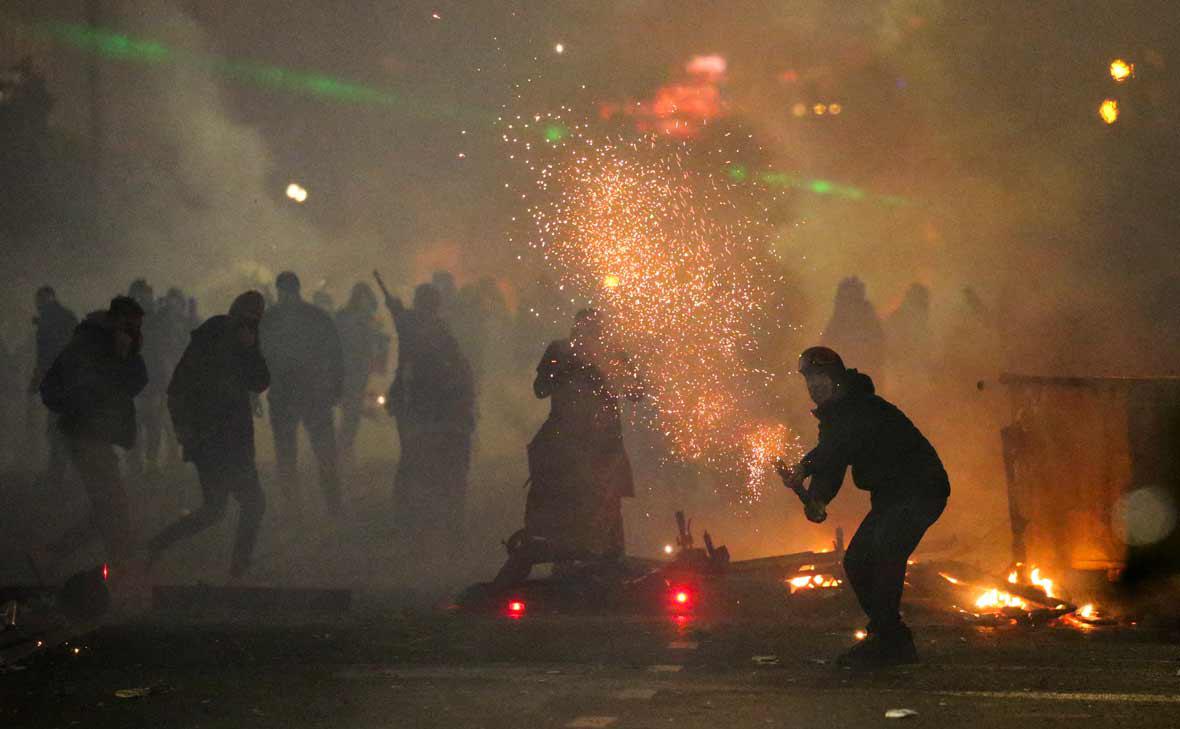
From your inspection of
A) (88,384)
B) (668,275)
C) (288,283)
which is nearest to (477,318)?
(668,275)

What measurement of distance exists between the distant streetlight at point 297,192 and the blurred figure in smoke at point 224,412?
19.4 metres

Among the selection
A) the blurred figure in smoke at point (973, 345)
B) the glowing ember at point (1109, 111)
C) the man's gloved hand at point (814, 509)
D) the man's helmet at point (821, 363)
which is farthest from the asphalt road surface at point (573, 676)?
the glowing ember at point (1109, 111)

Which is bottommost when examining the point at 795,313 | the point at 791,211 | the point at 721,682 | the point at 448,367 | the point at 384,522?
the point at 721,682

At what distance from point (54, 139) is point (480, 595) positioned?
20153 mm

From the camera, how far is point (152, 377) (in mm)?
17781

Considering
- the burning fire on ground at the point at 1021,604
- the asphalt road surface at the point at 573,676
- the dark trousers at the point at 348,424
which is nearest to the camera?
the asphalt road surface at the point at 573,676

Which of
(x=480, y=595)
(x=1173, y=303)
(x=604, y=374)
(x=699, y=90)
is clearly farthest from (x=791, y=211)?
(x=480, y=595)

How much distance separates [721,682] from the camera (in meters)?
6.36

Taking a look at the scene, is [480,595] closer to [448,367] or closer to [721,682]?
[721,682]

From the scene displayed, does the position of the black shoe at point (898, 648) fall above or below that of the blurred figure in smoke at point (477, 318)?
below

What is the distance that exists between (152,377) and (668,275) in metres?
6.60

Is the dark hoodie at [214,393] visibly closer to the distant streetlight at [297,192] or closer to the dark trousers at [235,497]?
the dark trousers at [235,497]

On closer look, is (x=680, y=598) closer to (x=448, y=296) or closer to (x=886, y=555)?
(x=886, y=555)

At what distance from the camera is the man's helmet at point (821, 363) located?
23.6ft
